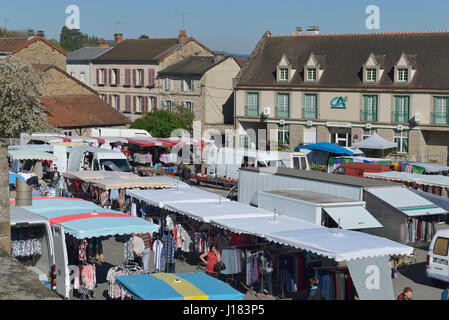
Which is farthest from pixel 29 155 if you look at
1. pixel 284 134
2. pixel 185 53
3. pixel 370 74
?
pixel 185 53

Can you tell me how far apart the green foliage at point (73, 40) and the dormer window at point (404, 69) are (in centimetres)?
12958

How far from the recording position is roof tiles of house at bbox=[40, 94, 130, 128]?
1716 inches

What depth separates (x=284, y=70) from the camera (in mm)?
46531

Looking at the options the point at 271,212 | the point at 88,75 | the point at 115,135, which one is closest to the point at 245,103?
the point at 115,135

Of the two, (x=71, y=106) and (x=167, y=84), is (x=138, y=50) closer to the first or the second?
(x=167, y=84)

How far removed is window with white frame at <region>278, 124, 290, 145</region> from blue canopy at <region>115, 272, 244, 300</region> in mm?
36625

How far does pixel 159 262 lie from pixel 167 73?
41.9 meters

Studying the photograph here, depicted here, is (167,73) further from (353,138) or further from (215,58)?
(353,138)

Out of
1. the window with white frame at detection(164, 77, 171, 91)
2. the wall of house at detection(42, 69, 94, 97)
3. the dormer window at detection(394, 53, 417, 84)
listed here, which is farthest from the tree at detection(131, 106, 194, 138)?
the dormer window at detection(394, 53, 417, 84)

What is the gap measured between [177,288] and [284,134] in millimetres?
37749

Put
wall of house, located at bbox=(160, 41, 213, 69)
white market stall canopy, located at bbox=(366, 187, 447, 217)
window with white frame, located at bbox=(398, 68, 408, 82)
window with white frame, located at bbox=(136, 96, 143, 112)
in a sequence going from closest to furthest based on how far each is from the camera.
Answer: white market stall canopy, located at bbox=(366, 187, 447, 217) < window with white frame, located at bbox=(398, 68, 408, 82) < wall of house, located at bbox=(160, 41, 213, 69) < window with white frame, located at bbox=(136, 96, 143, 112)

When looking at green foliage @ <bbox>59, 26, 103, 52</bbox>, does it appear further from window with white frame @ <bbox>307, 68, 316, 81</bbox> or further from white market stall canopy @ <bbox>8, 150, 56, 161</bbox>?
white market stall canopy @ <bbox>8, 150, 56, 161</bbox>

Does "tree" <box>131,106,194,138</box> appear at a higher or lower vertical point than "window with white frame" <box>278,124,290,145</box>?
higher

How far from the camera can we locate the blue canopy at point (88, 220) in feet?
44.0
